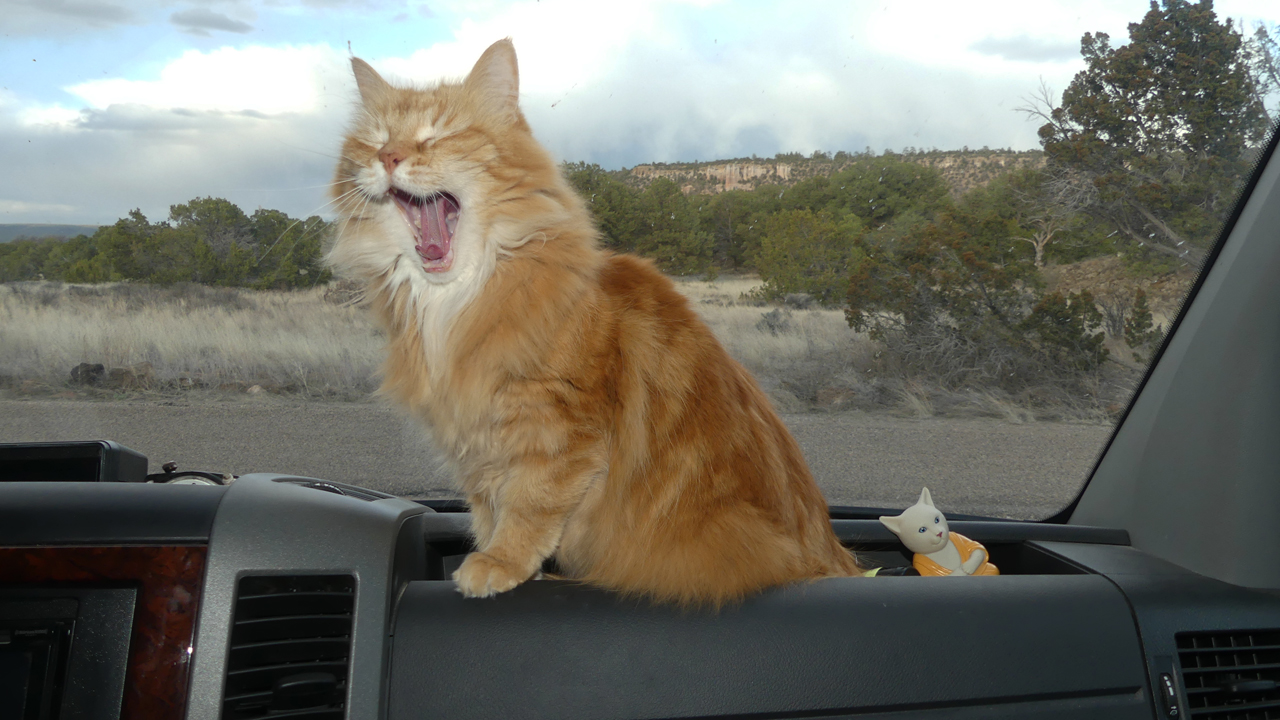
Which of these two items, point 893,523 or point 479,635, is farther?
point 893,523

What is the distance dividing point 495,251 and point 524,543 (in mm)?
731

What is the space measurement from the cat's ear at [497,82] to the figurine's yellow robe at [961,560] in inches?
61.2

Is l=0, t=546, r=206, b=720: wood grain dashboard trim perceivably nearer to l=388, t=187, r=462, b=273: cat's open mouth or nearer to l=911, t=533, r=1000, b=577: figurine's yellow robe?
l=388, t=187, r=462, b=273: cat's open mouth

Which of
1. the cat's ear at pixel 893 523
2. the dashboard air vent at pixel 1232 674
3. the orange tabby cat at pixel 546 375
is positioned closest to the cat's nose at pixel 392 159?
the orange tabby cat at pixel 546 375

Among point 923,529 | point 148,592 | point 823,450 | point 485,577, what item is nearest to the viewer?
point 148,592

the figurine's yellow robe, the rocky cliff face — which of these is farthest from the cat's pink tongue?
the figurine's yellow robe

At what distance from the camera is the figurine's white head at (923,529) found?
1.89m

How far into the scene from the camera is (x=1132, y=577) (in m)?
1.79

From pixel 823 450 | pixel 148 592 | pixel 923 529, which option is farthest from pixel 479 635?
pixel 823 450

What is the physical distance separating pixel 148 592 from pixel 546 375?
85 cm

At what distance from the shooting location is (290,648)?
4.57ft

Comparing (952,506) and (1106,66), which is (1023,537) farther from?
(1106,66)

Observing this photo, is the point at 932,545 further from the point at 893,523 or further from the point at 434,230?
the point at 434,230

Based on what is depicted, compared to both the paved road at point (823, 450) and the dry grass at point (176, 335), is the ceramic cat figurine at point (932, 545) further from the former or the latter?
the dry grass at point (176, 335)
